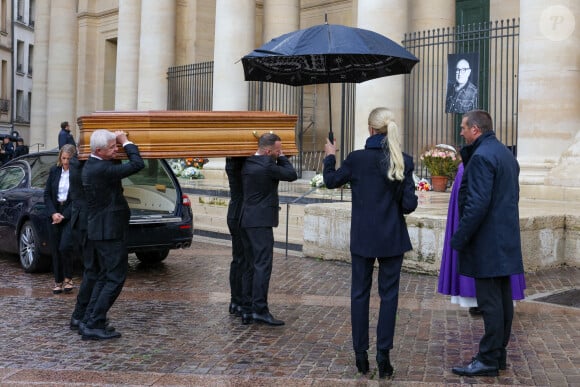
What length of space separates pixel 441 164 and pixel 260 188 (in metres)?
8.31

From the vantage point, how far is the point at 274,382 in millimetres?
5309

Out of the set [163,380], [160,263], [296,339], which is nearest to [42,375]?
[163,380]

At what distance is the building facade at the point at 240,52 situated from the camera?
40.7ft

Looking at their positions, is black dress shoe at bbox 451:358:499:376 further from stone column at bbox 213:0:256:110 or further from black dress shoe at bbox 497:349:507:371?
stone column at bbox 213:0:256:110

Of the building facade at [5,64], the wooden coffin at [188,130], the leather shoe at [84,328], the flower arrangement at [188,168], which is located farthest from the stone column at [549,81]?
the building facade at [5,64]

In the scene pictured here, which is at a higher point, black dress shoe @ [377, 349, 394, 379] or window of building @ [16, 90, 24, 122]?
window of building @ [16, 90, 24, 122]

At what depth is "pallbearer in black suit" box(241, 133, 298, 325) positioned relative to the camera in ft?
23.2

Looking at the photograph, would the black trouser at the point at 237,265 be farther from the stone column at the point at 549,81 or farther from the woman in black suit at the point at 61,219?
the stone column at the point at 549,81

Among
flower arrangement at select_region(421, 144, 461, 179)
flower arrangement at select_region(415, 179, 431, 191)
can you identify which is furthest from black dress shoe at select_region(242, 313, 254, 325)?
flower arrangement at select_region(415, 179, 431, 191)

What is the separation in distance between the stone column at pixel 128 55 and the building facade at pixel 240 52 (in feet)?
0.11

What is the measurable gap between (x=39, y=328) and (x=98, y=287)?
716 millimetres

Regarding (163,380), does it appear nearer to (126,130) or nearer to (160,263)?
(126,130)

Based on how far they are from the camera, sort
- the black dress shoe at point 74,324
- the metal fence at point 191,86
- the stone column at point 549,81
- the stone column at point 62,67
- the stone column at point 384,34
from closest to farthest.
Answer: the black dress shoe at point 74,324, the stone column at point 549,81, the stone column at point 384,34, the metal fence at point 191,86, the stone column at point 62,67

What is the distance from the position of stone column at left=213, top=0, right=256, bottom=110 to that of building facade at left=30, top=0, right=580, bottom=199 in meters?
0.03
